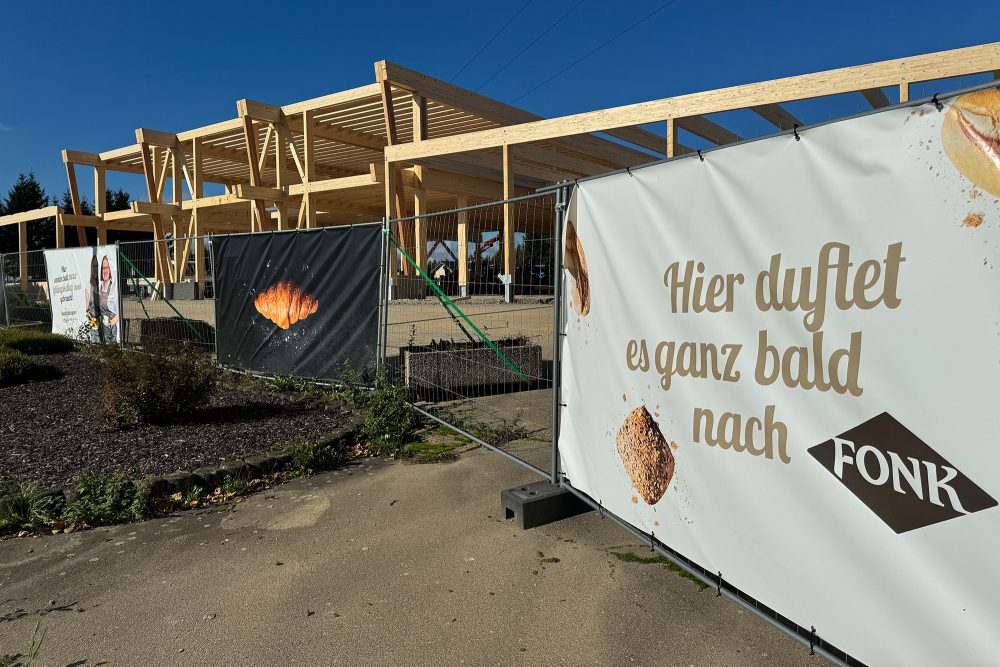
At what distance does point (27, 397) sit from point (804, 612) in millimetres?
8935

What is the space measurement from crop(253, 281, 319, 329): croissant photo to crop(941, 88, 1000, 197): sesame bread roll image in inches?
277

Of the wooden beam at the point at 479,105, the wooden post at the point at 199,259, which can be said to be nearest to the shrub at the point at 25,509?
the wooden beam at the point at 479,105

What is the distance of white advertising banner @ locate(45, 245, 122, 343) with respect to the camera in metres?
11.4

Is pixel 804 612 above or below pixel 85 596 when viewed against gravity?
above

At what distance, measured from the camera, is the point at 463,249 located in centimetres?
1448

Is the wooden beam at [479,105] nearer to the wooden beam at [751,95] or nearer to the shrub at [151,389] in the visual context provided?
the wooden beam at [751,95]

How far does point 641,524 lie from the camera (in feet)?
10.2

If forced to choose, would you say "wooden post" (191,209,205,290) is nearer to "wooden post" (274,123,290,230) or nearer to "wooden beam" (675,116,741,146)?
"wooden post" (274,123,290,230)

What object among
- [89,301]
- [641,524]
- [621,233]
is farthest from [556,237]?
[89,301]

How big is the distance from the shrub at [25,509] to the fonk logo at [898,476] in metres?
4.69

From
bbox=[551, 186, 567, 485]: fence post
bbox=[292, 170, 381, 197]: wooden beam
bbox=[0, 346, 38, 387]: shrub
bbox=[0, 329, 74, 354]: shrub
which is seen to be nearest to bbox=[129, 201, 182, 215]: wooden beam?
bbox=[292, 170, 381, 197]: wooden beam

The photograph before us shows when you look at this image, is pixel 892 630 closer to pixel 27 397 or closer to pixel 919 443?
pixel 919 443

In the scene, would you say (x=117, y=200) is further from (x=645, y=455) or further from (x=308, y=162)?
(x=645, y=455)

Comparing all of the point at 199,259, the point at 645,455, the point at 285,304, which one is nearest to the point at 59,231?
the point at 199,259
